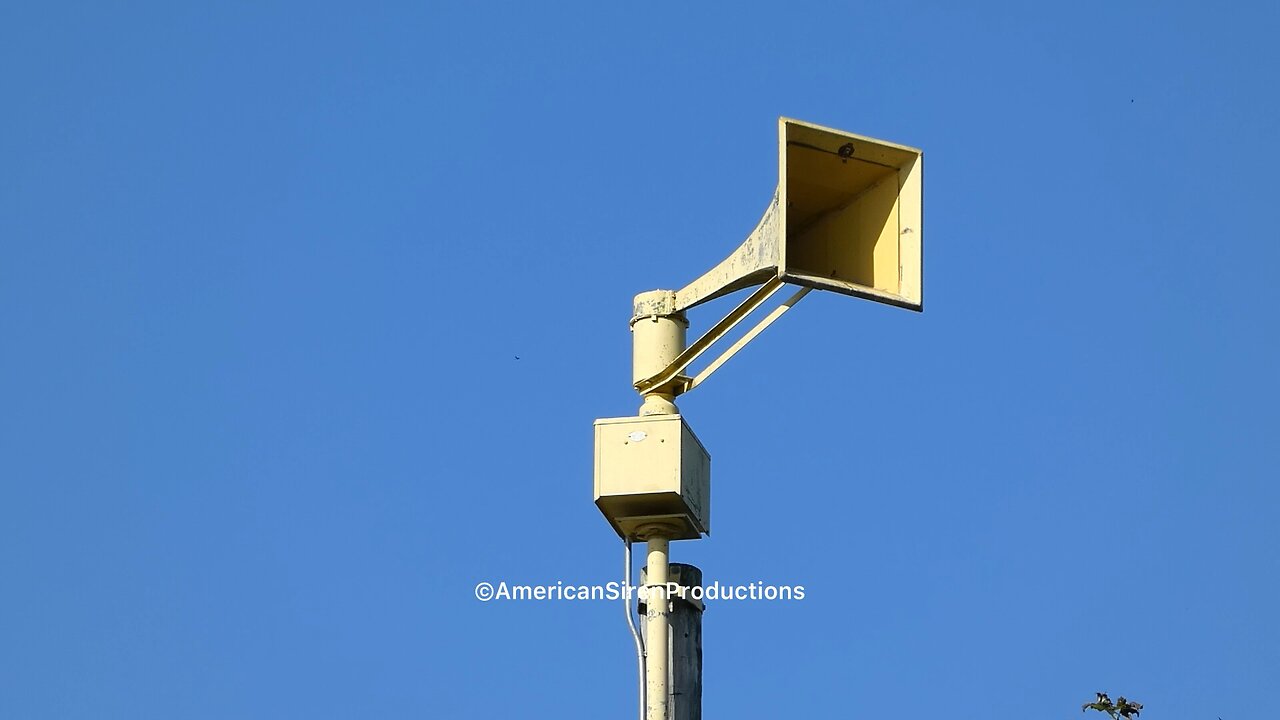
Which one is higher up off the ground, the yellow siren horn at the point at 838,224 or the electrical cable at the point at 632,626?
the yellow siren horn at the point at 838,224

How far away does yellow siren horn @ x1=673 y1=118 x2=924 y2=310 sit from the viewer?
7645 mm

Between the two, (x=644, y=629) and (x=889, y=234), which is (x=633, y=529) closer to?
(x=644, y=629)

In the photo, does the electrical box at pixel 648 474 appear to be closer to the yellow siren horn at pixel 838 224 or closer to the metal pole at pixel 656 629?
the metal pole at pixel 656 629

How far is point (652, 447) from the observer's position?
304 inches

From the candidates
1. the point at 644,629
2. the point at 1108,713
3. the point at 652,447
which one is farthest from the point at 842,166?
the point at 1108,713

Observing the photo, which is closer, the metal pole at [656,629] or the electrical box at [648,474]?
the metal pole at [656,629]

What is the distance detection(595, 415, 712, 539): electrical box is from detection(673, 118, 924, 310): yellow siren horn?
644mm

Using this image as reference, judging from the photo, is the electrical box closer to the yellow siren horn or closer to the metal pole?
the metal pole

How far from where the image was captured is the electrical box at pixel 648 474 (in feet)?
25.1

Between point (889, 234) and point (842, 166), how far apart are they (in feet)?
1.19

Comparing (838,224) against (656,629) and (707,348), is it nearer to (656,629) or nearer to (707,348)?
(707,348)

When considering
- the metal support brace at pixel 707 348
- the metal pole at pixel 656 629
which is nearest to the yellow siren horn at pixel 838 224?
the metal support brace at pixel 707 348

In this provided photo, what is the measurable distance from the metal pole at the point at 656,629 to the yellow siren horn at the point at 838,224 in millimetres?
1104

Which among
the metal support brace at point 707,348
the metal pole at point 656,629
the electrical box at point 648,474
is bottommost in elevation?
the metal pole at point 656,629
